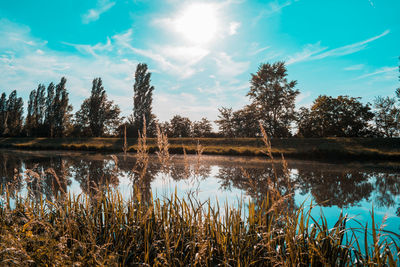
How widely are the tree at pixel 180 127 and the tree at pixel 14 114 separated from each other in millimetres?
28847

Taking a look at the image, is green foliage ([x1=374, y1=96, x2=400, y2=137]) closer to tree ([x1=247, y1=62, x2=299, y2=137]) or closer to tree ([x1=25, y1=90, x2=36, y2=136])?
tree ([x1=247, y1=62, x2=299, y2=137])

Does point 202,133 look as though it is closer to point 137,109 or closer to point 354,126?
point 137,109

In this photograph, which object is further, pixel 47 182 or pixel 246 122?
pixel 246 122

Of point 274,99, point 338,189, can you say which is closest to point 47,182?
point 338,189

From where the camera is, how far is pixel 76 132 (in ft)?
137

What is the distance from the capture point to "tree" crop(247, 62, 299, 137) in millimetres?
30844

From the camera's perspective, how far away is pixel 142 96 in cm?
3488

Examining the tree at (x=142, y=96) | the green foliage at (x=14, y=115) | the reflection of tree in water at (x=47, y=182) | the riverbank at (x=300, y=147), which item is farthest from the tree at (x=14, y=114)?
the reflection of tree in water at (x=47, y=182)

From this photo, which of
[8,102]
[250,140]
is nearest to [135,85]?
[250,140]

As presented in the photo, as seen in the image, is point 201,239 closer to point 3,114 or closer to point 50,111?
point 50,111

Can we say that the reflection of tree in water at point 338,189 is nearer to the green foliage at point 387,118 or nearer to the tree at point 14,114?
the green foliage at point 387,118

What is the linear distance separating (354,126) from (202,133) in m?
20.4

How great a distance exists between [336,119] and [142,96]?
89.7 feet

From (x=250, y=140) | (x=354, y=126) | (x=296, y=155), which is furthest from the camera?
(x=354, y=126)
